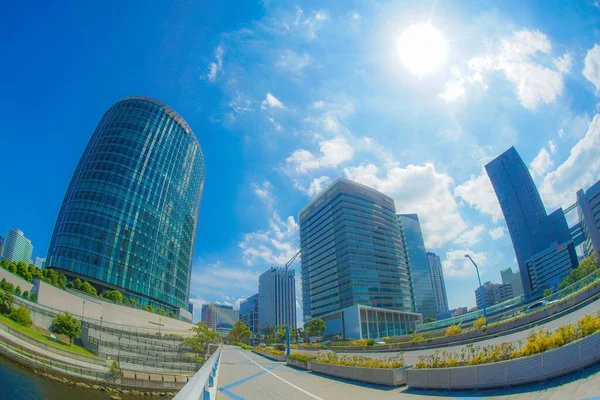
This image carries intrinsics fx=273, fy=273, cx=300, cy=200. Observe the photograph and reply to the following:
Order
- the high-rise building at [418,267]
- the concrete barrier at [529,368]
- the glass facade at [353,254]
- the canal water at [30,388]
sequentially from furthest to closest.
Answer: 1. the high-rise building at [418,267]
2. the glass facade at [353,254]
3. the canal water at [30,388]
4. the concrete barrier at [529,368]

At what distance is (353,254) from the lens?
101812 millimetres

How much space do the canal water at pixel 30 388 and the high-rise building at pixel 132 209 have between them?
50.5m

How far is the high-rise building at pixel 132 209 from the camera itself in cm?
6631

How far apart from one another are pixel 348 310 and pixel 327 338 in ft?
44.8

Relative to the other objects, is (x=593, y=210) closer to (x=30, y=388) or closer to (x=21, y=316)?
(x=30, y=388)

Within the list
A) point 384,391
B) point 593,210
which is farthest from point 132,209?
point 593,210

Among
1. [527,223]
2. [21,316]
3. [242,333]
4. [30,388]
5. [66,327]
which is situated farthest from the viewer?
[527,223]

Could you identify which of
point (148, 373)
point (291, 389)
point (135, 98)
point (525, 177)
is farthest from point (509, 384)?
point (525, 177)

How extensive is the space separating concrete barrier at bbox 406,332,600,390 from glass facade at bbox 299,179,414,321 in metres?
94.0

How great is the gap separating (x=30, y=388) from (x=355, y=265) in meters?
91.9

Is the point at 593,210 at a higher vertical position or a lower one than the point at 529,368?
higher

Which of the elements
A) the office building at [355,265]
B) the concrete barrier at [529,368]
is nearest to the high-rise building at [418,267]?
the office building at [355,265]

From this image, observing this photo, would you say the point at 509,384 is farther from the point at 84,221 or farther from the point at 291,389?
the point at 84,221

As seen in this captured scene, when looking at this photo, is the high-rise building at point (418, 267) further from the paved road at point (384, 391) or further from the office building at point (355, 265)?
the paved road at point (384, 391)
